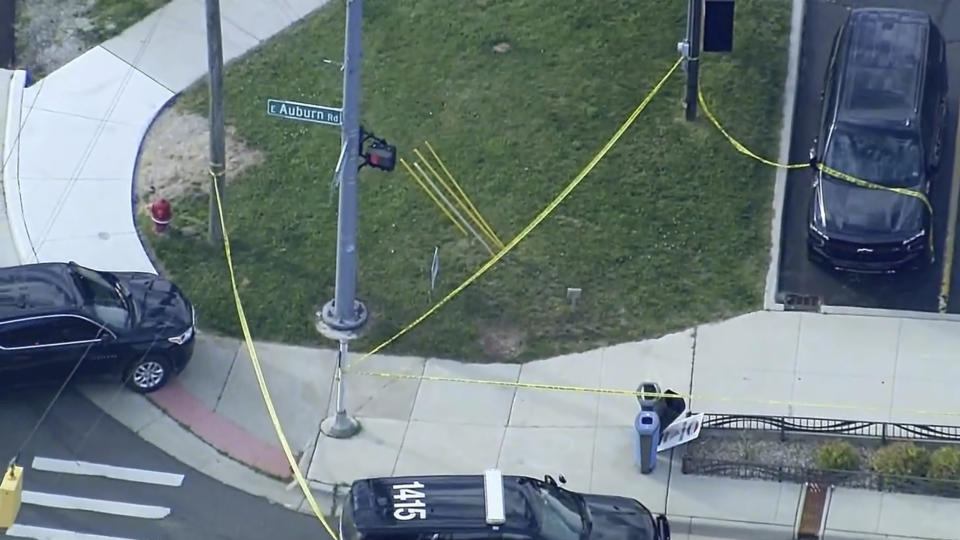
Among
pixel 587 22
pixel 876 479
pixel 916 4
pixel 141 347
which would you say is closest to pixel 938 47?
pixel 916 4

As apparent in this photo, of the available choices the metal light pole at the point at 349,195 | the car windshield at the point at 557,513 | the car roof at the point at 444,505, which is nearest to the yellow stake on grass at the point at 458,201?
the metal light pole at the point at 349,195

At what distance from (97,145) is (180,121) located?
1.33m

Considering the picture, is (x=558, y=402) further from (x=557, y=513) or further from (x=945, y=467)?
(x=945, y=467)

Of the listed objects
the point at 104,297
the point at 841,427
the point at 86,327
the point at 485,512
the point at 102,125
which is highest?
the point at 102,125

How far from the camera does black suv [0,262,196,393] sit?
22.9 meters

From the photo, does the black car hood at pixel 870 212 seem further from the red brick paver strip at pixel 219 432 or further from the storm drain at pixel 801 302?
the red brick paver strip at pixel 219 432

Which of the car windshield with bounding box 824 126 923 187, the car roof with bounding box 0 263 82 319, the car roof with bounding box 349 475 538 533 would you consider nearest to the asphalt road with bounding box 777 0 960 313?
the car windshield with bounding box 824 126 923 187

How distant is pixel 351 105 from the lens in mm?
21359

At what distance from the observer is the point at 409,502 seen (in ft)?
64.7

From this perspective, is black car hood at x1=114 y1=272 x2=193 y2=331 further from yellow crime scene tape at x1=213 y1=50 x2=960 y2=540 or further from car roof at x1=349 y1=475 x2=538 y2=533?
car roof at x1=349 y1=475 x2=538 y2=533

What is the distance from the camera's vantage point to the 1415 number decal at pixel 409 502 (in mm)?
19531

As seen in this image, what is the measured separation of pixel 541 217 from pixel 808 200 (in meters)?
3.92

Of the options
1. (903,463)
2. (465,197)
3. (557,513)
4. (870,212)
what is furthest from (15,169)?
(903,463)

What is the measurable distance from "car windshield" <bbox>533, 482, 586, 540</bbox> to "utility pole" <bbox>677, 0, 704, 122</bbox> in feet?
29.3
